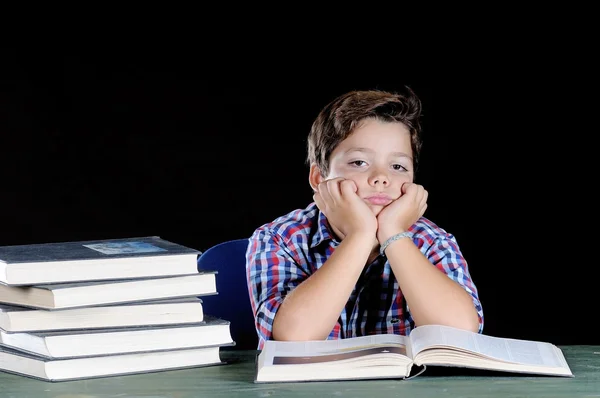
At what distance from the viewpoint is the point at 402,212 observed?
6.64 feet

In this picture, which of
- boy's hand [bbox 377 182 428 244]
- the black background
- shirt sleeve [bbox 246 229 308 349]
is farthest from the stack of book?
the black background

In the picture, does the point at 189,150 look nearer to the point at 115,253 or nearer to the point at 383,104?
the point at 383,104

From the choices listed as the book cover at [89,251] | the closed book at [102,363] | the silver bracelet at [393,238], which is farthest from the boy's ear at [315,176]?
the closed book at [102,363]

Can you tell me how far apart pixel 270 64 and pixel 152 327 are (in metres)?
2.08

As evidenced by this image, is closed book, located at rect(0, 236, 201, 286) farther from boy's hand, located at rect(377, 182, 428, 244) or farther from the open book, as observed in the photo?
boy's hand, located at rect(377, 182, 428, 244)

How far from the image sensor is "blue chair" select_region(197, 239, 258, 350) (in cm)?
246

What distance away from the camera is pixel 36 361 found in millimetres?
1577

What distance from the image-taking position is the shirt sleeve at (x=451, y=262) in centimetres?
206

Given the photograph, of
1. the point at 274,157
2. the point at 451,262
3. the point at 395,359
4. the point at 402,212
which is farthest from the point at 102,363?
the point at 274,157

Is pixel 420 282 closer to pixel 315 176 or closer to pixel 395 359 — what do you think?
pixel 395 359

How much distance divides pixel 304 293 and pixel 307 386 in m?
0.37

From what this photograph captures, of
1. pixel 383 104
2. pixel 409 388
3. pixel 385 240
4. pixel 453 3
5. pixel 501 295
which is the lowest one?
pixel 501 295

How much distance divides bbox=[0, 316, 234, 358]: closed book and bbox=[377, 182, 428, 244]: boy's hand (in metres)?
0.46

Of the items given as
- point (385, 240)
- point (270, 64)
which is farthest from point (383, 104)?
point (270, 64)
